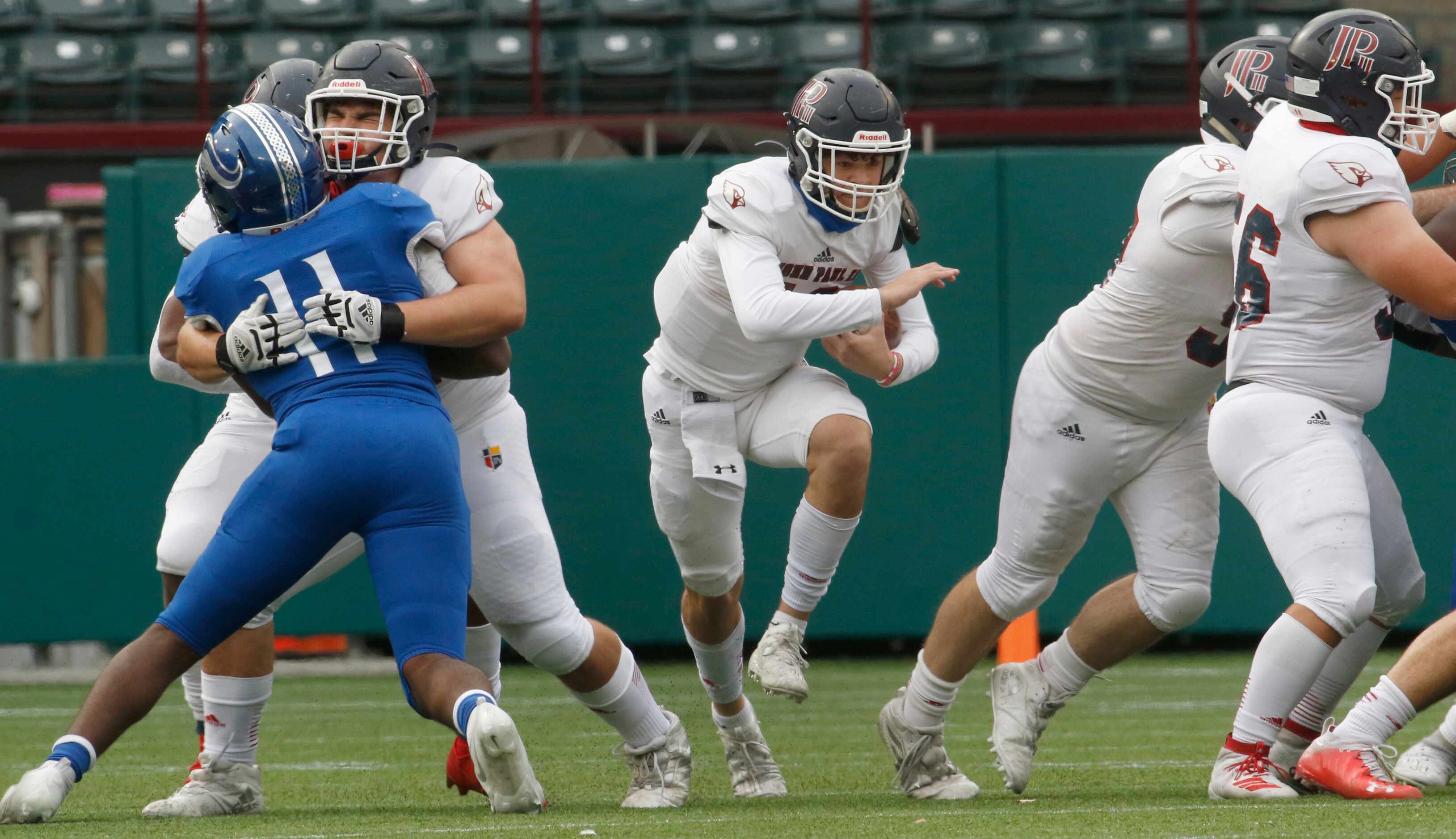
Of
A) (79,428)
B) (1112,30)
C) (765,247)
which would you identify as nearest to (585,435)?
(79,428)

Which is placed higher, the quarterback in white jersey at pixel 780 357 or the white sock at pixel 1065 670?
the quarterback in white jersey at pixel 780 357

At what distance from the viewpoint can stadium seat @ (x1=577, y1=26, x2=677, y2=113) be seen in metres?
12.1

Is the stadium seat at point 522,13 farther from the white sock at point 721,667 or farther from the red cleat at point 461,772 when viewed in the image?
the red cleat at point 461,772

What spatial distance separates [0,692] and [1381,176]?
666 centimetres

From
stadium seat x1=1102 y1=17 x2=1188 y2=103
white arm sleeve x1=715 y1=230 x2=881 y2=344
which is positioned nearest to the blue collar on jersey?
white arm sleeve x1=715 y1=230 x2=881 y2=344

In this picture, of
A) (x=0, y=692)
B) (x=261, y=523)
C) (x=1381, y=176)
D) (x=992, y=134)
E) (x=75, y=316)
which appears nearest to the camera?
(x=261, y=523)

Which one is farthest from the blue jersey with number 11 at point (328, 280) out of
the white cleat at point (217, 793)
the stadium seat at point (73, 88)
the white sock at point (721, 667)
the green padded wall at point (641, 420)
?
the stadium seat at point (73, 88)

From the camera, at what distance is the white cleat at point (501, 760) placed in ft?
10.5

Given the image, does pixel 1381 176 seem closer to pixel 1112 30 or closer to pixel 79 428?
pixel 79 428

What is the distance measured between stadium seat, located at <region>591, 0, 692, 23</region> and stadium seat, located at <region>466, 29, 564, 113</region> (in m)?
0.57

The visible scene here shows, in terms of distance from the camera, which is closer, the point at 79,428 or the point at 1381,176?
the point at 1381,176

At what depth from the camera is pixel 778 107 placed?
12.0 meters

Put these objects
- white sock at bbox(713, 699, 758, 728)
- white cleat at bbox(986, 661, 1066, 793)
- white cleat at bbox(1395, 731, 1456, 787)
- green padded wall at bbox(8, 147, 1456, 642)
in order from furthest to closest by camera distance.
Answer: green padded wall at bbox(8, 147, 1456, 642) → white sock at bbox(713, 699, 758, 728) → white cleat at bbox(986, 661, 1066, 793) → white cleat at bbox(1395, 731, 1456, 787)

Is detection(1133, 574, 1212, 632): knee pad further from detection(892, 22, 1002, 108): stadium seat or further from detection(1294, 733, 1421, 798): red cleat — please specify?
detection(892, 22, 1002, 108): stadium seat
